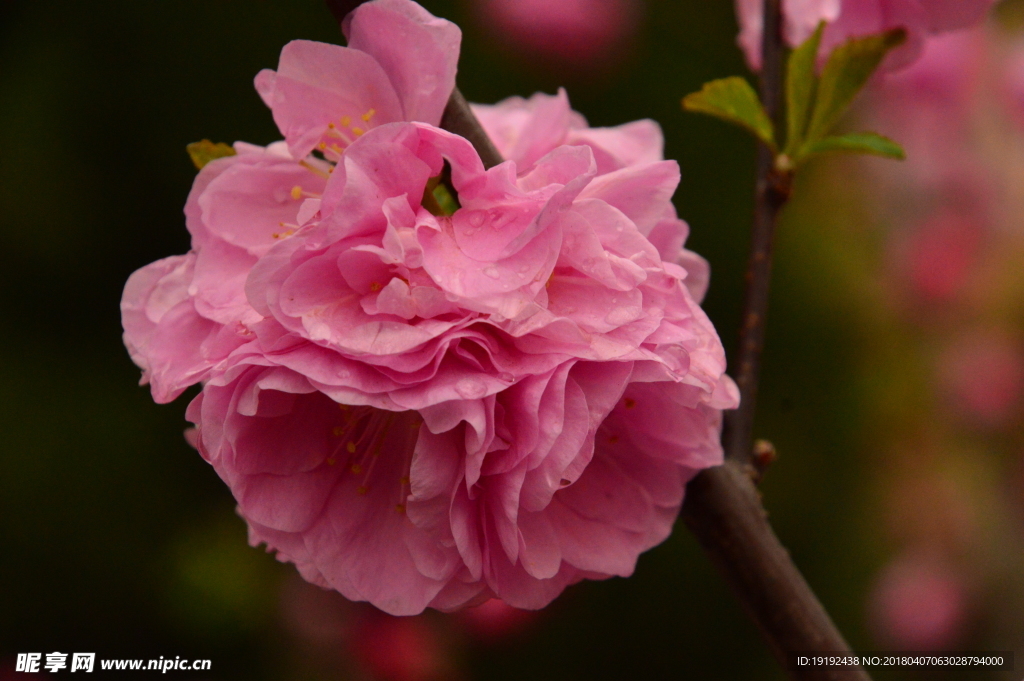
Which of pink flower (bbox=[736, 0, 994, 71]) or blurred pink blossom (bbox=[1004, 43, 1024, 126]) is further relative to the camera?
blurred pink blossom (bbox=[1004, 43, 1024, 126])

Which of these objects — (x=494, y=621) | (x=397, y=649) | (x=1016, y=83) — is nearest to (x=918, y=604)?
(x=494, y=621)

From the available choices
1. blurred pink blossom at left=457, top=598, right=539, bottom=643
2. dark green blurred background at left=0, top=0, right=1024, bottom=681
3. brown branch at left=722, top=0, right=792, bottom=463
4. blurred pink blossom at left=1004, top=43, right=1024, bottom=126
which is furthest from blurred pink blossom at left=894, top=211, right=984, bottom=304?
brown branch at left=722, top=0, right=792, bottom=463

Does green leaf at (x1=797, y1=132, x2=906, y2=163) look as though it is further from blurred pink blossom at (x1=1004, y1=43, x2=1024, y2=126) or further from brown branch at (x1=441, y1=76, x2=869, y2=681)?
blurred pink blossom at (x1=1004, y1=43, x2=1024, y2=126)

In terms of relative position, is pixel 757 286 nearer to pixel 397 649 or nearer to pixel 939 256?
pixel 397 649

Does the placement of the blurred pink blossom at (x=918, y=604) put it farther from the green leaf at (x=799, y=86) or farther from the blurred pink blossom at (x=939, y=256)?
the green leaf at (x=799, y=86)

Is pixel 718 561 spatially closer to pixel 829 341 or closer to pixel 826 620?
pixel 826 620

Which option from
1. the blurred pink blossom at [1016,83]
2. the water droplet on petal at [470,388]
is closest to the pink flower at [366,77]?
the water droplet on petal at [470,388]

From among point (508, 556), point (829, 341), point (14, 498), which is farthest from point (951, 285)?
point (14, 498)

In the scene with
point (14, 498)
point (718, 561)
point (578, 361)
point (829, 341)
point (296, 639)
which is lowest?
point (296, 639)
